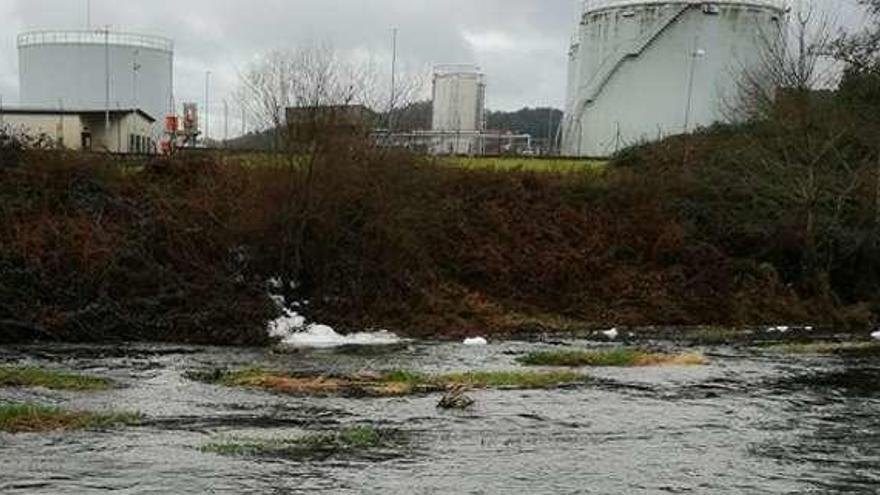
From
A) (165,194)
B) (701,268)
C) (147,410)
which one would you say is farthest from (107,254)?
(701,268)

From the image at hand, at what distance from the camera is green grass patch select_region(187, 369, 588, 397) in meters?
21.4

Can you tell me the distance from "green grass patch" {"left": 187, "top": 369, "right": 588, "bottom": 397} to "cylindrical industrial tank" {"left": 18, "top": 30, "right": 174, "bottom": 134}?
57453 mm

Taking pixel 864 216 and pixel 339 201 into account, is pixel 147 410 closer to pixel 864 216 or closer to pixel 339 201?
pixel 339 201

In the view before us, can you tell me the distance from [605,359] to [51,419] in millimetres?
14588

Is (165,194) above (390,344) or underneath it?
above

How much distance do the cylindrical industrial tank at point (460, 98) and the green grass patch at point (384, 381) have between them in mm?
60051

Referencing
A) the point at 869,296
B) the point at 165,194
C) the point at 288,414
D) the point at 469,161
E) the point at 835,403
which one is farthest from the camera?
the point at 469,161

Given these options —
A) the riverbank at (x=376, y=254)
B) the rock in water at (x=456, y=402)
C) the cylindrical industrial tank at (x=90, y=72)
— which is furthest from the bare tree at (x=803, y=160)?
the cylindrical industrial tank at (x=90, y=72)

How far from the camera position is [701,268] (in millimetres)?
42156

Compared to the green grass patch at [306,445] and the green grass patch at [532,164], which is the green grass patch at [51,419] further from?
the green grass patch at [532,164]

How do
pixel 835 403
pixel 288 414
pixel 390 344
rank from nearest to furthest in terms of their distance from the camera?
pixel 288 414
pixel 835 403
pixel 390 344

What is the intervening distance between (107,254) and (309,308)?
21.6ft

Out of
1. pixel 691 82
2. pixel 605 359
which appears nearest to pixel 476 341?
pixel 605 359

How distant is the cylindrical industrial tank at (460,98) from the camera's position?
82.8m
